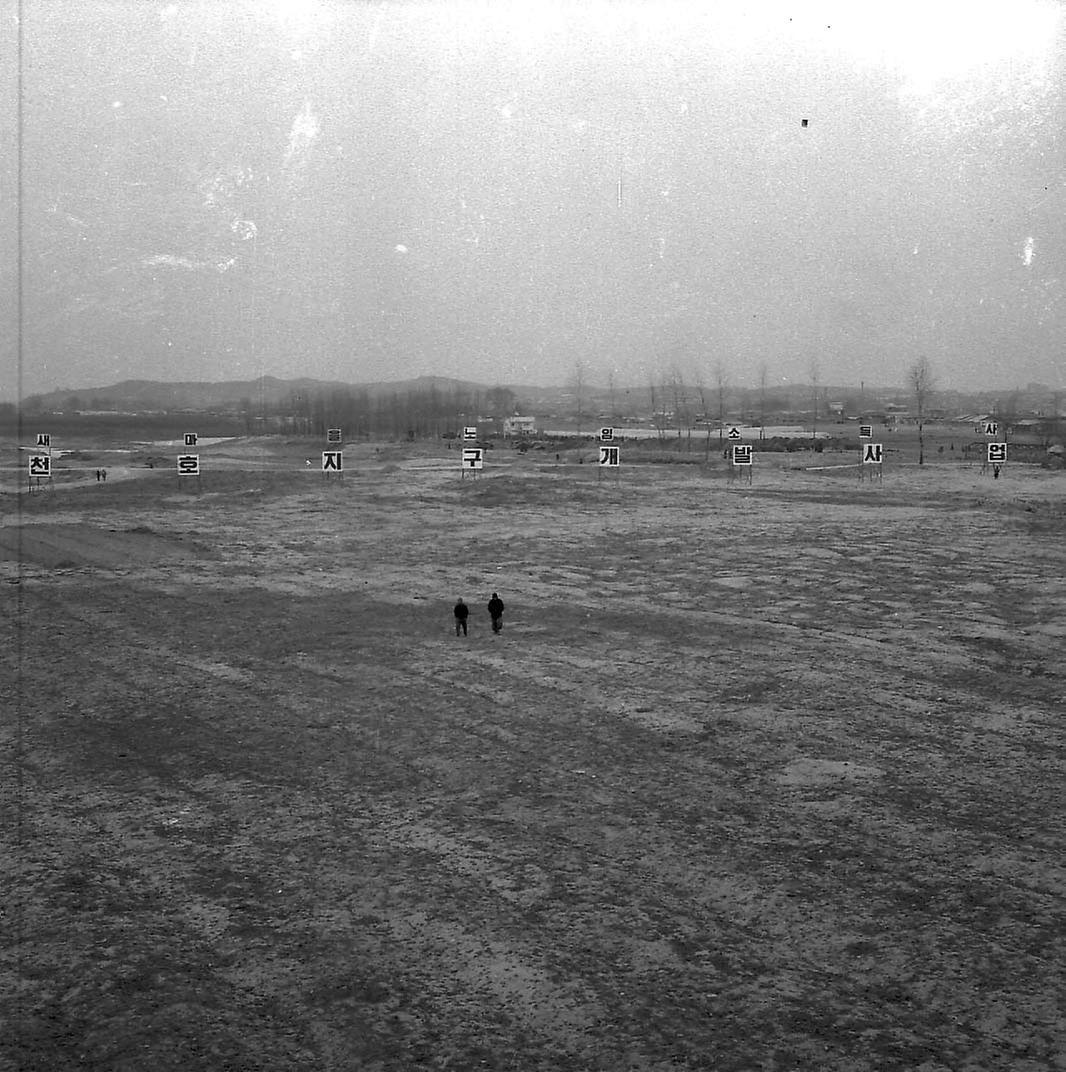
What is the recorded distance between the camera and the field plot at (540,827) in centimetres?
912

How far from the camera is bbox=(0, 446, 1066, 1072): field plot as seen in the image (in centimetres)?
912

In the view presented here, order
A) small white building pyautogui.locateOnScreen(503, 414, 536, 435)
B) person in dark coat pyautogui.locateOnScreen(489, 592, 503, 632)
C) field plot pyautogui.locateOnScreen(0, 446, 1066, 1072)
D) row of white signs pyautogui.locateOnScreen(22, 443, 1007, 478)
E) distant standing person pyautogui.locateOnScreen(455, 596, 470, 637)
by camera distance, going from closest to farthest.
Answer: field plot pyautogui.locateOnScreen(0, 446, 1066, 1072), distant standing person pyautogui.locateOnScreen(455, 596, 470, 637), person in dark coat pyautogui.locateOnScreen(489, 592, 503, 632), row of white signs pyautogui.locateOnScreen(22, 443, 1007, 478), small white building pyautogui.locateOnScreen(503, 414, 536, 435)

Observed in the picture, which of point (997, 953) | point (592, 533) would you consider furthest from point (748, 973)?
point (592, 533)

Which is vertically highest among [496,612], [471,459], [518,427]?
[518,427]

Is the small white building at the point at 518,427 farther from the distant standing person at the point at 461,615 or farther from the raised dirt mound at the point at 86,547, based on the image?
the distant standing person at the point at 461,615

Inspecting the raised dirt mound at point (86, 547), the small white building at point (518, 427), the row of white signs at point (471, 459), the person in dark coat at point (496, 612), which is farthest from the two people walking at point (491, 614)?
the small white building at point (518, 427)

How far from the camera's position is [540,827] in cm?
1345

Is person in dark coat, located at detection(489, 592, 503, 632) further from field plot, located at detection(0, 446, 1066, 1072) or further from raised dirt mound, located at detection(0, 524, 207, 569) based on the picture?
raised dirt mound, located at detection(0, 524, 207, 569)

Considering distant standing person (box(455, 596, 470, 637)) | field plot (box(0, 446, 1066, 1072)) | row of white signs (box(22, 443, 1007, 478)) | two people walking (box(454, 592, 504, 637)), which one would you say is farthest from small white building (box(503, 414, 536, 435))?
distant standing person (box(455, 596, 470, 637))

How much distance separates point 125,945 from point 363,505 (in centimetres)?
4715

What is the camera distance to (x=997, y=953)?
33.3ft

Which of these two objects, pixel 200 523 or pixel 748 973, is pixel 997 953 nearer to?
pixel 748 973

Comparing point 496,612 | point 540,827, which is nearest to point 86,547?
point 496,612

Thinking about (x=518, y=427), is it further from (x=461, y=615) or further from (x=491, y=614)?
(x=461, y=615)
